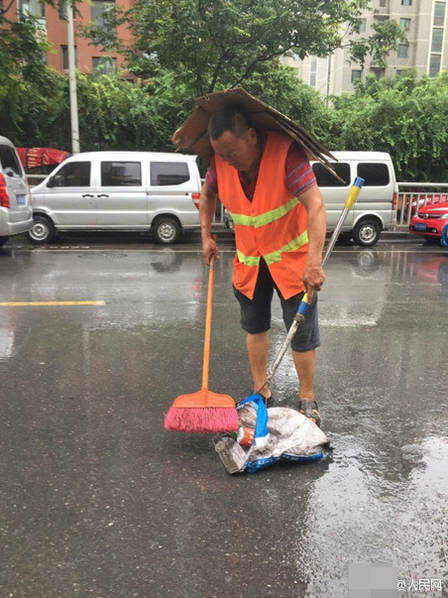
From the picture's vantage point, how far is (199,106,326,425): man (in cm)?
299

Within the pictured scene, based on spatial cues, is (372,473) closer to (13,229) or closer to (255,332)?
(255,332)

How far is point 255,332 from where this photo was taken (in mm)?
3521

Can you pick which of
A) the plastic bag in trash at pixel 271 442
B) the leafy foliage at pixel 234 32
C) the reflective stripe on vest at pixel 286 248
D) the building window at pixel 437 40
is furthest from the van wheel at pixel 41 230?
the building window at pixel 437 40

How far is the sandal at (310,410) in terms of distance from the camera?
3.38 metres

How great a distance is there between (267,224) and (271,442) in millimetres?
1162

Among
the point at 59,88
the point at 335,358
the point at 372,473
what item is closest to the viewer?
the point at 372,473

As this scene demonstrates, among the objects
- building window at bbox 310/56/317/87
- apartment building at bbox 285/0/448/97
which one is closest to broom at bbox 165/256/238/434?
apartment building at bbox 285/0/448/97

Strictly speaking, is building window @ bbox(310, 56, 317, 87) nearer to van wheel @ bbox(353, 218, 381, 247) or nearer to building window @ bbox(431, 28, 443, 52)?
building window @ bbox(431, 28, 443, 52)

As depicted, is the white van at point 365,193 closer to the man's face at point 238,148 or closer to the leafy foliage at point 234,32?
the leafy foliage at point 234,32

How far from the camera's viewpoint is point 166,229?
12242mm

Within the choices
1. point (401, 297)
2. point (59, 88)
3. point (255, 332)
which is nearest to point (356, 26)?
point (59, 88)

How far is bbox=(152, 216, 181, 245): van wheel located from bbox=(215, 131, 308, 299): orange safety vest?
8974 mm

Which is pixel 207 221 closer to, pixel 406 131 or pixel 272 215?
pixel 272 215

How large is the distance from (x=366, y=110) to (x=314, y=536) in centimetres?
1714
